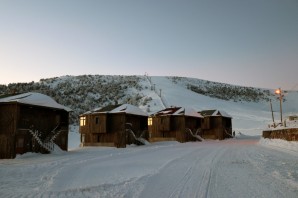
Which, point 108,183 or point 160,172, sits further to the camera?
point 160,172

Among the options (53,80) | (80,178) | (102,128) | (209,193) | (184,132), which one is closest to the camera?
(209,193)

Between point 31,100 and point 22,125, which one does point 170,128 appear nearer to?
point 31,100

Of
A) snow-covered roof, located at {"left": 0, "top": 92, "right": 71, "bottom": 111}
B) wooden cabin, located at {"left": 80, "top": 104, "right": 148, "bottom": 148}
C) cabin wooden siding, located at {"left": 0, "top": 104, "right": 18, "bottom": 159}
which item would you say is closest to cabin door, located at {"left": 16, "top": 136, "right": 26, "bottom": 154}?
cabin wooden siding, located at {"left": 0, "top": 104, "right": 18, "bottom": 159}

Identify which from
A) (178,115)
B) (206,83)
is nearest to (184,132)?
(178,115)

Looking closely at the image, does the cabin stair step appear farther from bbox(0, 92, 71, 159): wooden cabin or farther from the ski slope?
the ski slope

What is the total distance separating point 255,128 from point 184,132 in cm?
3050

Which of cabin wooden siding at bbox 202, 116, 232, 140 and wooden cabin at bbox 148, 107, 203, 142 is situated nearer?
wooden cabin at bbox 148, 107, 203, 142

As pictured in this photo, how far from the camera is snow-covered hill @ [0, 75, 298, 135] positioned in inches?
3278

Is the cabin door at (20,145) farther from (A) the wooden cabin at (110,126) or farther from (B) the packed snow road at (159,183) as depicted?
(A) the wooden cabin at (110,126)

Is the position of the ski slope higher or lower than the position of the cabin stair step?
higher

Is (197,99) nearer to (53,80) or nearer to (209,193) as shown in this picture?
(53,80)

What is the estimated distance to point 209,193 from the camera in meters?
9.41

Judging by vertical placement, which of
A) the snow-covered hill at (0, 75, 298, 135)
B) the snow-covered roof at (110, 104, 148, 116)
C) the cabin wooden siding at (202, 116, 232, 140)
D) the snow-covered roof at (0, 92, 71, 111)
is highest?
the snow-covered hill at (0, 75, 298, 135)

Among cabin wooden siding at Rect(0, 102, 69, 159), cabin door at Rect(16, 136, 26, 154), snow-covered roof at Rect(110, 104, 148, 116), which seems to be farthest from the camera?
snow-covered roof at Rect(110, 104, 148, 116)
